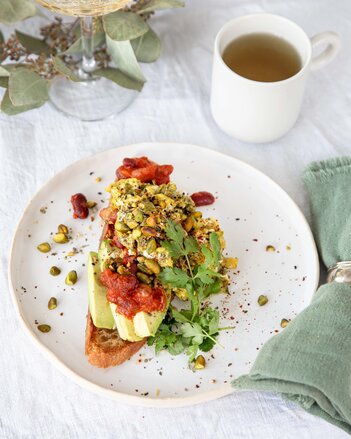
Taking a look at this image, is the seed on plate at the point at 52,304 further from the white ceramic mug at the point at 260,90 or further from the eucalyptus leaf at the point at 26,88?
the white ceramic mug at the point at 260,90

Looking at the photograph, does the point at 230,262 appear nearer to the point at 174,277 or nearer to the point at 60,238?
the point at 174,277

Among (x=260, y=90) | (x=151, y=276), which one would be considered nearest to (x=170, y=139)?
(x=260, y=90)

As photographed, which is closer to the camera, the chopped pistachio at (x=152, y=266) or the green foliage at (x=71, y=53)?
the chopped pistachio at (x=152, y=266)

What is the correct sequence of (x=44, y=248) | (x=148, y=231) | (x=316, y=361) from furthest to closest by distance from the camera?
1. (x=44, y=248)
2. (x=148, y=231)
3. (x=316, y=361)

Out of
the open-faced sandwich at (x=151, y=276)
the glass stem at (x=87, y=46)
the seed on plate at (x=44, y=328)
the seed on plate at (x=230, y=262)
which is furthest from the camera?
the glass stem at (x=87, y=46)

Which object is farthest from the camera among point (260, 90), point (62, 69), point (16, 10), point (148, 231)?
point (16, 10)

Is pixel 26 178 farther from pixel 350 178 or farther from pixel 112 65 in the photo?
pixel 350 178

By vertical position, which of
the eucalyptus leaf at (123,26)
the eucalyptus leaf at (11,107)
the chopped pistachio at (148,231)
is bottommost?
the chopped pistachio at (148,231)

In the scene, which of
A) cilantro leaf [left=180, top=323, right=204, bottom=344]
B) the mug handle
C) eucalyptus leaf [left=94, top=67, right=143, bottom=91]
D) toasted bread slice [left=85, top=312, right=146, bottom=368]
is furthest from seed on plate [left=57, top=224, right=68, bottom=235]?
the mug handle

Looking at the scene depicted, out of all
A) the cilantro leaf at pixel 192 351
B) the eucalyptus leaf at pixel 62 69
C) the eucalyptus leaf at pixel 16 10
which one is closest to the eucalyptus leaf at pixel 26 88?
the eucalyptus leaf at pixel 62 69
